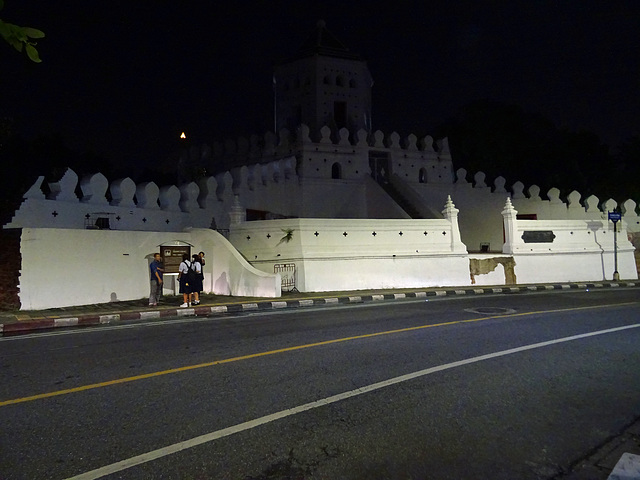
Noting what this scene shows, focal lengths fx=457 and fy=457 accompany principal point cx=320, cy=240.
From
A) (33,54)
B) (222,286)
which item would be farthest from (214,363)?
(222,286)

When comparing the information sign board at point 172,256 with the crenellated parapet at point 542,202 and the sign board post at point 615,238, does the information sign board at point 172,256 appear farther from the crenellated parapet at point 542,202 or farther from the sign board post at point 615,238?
the crenellated parapet at point 542,202

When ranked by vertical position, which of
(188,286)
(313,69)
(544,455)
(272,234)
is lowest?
(544,455)

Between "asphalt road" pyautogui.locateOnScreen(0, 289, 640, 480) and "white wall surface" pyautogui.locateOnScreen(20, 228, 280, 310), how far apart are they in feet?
11.4

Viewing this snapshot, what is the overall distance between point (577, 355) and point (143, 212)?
1295cm

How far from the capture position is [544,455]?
347 cm

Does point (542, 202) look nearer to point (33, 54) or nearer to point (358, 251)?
point (358, 251)

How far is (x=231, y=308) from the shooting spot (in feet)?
39.5

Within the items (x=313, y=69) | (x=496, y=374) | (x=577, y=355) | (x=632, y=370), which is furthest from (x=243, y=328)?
(x=313, y=69)

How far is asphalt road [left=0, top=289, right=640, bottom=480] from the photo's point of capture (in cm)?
334

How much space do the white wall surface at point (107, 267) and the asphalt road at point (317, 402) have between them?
346 centimetres

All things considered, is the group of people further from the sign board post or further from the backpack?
the sign board post

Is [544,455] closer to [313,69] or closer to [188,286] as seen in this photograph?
[188,286]

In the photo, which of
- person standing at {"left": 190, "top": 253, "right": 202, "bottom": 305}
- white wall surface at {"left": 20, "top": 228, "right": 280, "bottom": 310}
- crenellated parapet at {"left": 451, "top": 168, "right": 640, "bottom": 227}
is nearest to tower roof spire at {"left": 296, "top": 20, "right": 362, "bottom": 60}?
crenellated parapet at {"left": 451, "top": 168, "right": 640, "bottom": 227}

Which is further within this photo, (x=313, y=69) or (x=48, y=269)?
(x=313, y=69)
